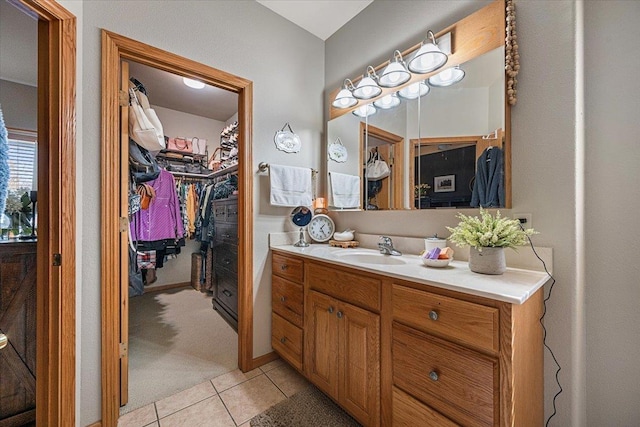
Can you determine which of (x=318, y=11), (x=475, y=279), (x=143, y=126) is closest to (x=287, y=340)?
(x=475, y=279)

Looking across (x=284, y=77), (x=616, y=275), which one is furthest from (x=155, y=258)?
(x=616, y=275)

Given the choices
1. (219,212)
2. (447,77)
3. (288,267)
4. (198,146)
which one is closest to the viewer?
(447,77)

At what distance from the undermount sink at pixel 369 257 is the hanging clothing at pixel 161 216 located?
2165 mm

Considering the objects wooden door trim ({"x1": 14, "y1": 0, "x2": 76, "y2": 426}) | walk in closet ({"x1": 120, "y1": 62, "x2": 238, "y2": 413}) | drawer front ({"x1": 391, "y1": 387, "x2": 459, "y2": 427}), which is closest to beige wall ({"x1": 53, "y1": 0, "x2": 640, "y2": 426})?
wooden door trim ({"x1": 14, "y1": 0, "x2": 76, "y2": 426})

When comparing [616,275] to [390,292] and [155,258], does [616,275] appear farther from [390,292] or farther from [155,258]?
[155,258]

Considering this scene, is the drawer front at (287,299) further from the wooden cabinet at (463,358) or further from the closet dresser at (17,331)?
the closet dresser at (17,331)

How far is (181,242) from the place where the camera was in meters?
3.26

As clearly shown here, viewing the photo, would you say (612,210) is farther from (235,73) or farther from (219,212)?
(219,212)

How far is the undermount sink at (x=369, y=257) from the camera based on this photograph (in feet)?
5.38

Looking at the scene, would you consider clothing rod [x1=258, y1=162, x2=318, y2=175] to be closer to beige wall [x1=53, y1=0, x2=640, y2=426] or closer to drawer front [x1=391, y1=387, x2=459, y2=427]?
beige wall [x1=53, y1=0, x2=640, y2=426]

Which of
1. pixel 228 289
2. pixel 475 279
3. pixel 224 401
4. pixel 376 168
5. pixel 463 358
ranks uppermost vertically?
pixel 376 168

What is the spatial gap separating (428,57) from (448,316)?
151 cm

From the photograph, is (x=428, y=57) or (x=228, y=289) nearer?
(x=428, y=57)

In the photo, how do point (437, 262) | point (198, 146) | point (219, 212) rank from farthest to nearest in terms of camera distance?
point (198, 146), point (219, 212), point (437, 262)
